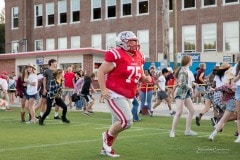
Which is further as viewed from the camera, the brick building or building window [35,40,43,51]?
building window [35,40,43,51]

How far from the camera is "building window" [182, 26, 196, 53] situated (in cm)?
4042

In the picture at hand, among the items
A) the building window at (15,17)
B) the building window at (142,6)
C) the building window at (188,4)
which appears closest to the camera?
the building window at (188,4)

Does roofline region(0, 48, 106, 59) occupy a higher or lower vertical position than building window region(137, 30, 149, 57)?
lower

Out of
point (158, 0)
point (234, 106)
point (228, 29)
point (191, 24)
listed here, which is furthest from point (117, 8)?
point (234, 106)

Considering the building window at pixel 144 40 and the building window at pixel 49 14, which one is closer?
the building window at pixel 144 40

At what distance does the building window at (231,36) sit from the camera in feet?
125

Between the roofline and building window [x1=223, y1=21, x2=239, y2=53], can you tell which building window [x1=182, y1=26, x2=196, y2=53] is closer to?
building window [x1=223, y1=21, x2=239, y2=53]

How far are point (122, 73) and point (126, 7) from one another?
1474 inches

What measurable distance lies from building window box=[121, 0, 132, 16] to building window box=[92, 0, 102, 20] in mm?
2765

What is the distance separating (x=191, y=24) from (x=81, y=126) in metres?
27.8

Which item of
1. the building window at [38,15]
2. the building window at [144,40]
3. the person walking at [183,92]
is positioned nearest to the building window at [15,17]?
the building window at [38,15]

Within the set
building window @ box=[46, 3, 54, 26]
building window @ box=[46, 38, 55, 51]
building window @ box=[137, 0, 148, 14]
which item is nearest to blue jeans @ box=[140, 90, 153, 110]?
building window @ box=[137, 0, 148, 14]

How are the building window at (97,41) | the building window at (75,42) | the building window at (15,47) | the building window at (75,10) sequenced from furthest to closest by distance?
the building window at (15,47) → the building window at (75,10) → the building window at (75,42) → the building window at (97,41)

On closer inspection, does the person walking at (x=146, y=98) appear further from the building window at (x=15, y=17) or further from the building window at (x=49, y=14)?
the building window at (x=15, y=17)
